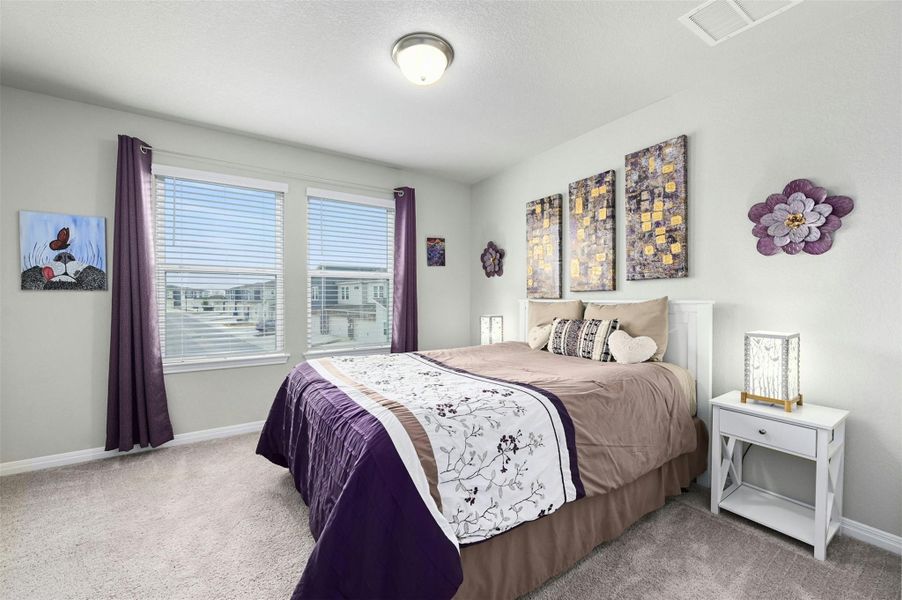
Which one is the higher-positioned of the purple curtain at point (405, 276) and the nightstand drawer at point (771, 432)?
the purple curtain at point (405, 276)

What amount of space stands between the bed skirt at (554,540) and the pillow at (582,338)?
0.76 meters

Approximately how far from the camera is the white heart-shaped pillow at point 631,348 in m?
2.35

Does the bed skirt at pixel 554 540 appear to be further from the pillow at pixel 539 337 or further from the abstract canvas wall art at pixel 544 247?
the abstract canvas wall art at pixel 544 247

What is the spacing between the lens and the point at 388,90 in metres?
2.56

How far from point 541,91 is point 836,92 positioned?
1.54 m

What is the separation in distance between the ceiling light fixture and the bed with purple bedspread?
5.49ft

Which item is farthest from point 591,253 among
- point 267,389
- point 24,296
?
point 24,296

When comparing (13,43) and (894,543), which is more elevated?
(13,43)

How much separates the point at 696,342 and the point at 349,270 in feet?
10.1

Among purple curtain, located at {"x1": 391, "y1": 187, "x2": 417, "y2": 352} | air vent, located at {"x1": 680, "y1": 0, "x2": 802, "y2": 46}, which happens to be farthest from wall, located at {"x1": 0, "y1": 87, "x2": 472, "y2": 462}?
air vent, located at {"x1": 680, "y1": 0, "x2": 802, "y2": 46}

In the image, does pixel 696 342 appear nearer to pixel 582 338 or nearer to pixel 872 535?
pixel 582 338

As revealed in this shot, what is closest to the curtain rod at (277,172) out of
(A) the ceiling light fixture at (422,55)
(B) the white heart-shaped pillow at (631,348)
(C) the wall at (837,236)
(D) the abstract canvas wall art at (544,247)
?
(D) the abstract canvas wall art at (544,247)

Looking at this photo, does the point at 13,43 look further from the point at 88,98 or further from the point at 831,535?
the point at 831,535

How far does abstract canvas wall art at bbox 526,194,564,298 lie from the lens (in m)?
3.45
